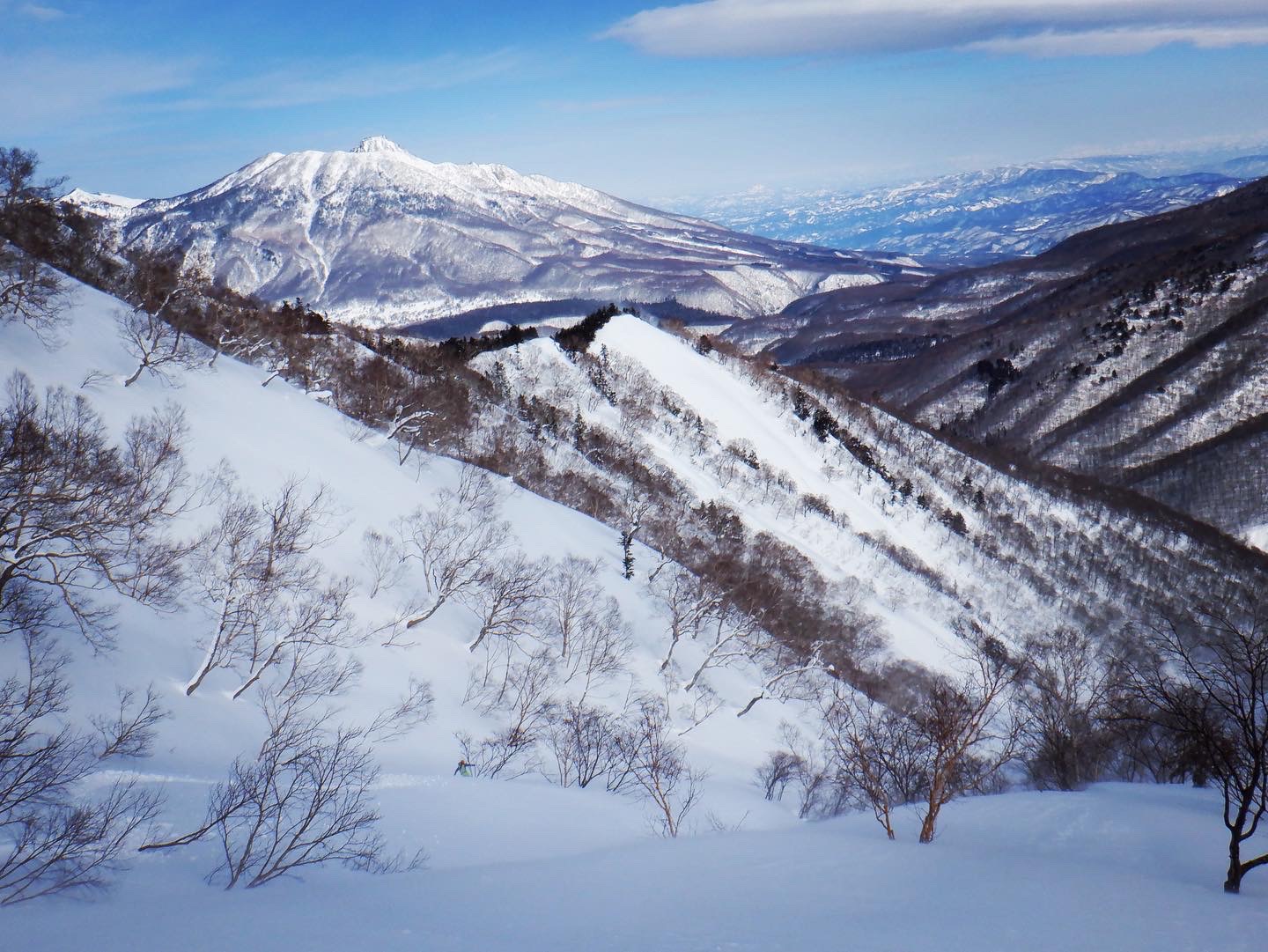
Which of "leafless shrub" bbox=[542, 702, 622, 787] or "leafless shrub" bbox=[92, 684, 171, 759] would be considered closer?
"leafless shrub" bbox=[92, 684, 171, 759]

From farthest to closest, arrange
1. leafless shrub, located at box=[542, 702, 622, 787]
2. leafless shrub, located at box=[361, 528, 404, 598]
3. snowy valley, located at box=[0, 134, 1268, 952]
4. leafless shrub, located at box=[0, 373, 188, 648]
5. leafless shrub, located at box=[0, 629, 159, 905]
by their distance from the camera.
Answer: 1. leafless shrub, located at box=[361, 528, 404, 598]
2. leafless shrub, located at box=[542, 702, 622, 787]
3. leafless shrub, located at box=[0, 373, 188, 648]
4. snowy valley, located at box=[0, 134, 1268, 952]
5. leafless shrub, located at box=[0, 629, 159, 905]

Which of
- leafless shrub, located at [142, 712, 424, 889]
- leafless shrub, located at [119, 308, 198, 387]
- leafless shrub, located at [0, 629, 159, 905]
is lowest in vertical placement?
leafless shrub, located at [142, 712, 424, 889]

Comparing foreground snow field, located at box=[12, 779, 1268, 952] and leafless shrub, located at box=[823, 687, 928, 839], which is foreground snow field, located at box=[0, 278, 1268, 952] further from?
leafless shrub, located at box=[823, 687, 928, 839]

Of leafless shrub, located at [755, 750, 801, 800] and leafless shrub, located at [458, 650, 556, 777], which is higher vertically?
leafless shrub, located at [458, 650, 556, 777]

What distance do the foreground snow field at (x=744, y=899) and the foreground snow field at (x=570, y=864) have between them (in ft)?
0.20

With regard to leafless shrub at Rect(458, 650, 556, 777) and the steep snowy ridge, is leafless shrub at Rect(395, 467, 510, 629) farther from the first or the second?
the steep snowy ridge

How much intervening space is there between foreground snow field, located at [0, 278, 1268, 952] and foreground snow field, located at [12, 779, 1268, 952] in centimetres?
6

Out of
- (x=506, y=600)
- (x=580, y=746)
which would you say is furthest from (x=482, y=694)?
(x=580, y=746)

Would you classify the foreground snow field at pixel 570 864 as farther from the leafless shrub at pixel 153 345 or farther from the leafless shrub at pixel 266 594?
the leafless shrub at pixel 153 345

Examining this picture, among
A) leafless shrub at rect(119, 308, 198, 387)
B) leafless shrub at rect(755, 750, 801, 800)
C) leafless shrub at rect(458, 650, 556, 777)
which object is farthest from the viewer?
leafless shrub at rect(119, 308, 198, 387)

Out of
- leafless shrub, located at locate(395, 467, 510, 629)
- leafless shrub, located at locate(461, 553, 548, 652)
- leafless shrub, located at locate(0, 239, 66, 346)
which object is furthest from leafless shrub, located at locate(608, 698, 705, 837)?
leafless shrub, located at locate(0, 239, 66, 346)

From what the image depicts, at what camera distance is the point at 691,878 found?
1542 cm

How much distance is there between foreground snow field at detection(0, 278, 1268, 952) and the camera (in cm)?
1158

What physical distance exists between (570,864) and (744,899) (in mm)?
4942
